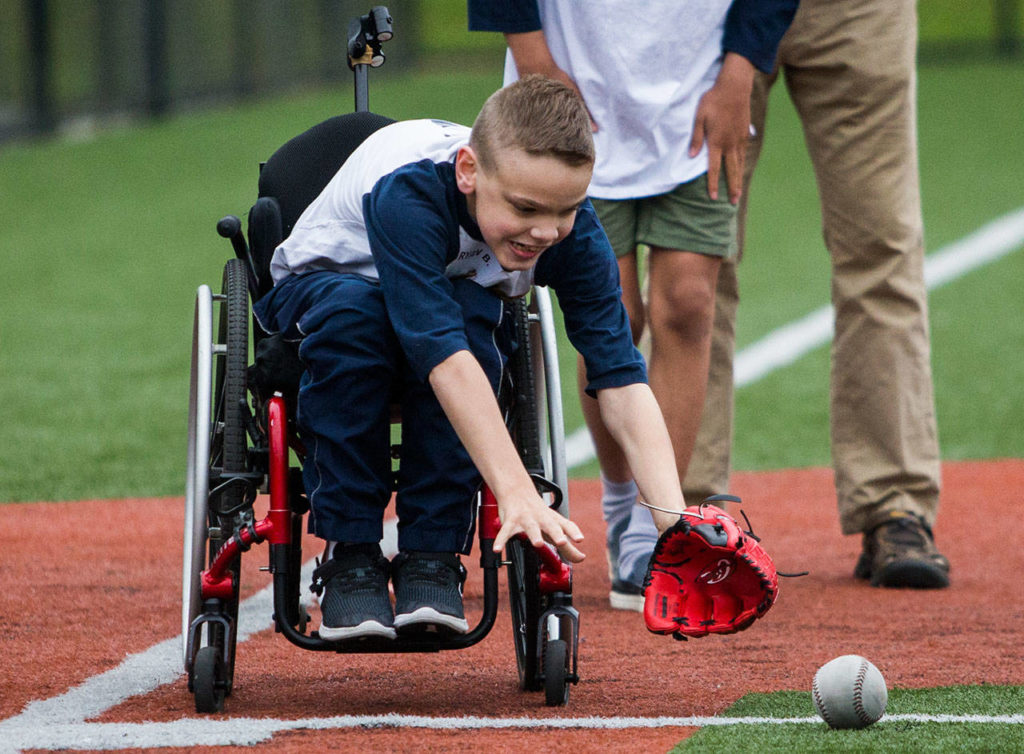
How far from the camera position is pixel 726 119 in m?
4.38

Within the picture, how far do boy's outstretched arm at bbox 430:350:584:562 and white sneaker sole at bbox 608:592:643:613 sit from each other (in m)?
1.41

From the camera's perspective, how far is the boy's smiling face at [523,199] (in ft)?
9.98

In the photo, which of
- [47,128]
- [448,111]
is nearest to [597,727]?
[47,128]

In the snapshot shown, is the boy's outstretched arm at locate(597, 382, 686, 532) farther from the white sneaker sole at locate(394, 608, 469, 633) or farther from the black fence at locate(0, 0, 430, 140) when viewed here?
the black fence at locate(0, 0, 430, 140)

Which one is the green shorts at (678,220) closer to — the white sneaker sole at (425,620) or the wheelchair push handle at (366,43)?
the wheelchair push handle at (366,43)

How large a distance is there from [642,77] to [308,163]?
3.41ft

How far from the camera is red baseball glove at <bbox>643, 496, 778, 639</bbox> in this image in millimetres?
3000

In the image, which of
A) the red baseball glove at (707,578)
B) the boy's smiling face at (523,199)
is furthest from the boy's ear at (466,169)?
the red baseball glove at (707,578)

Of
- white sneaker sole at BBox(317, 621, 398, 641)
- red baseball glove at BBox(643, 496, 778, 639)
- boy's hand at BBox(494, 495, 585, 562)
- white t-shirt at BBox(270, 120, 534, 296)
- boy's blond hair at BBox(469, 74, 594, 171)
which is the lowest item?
white sneaker sole at BBox(317, 621, 398, 641)

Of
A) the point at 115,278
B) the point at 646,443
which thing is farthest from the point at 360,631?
the point at 115,278

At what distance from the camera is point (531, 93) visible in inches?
123

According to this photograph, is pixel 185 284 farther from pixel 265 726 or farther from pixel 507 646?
pixel 265 726

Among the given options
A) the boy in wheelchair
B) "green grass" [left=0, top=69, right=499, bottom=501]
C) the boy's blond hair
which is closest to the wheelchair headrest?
the boy in wheelchair

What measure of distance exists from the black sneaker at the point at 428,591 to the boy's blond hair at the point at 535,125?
725 mm
